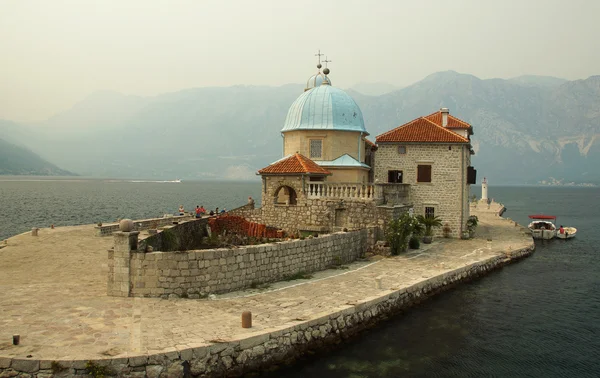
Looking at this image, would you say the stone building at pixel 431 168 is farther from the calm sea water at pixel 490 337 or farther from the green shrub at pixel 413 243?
the calm sea water at pixel 490 337

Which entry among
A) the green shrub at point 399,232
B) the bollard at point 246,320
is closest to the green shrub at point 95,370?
the bollard at point 246,320

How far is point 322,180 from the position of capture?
30562 mm

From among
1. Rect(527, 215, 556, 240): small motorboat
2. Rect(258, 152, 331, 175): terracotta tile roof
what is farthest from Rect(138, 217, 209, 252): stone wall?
Rect(527, 215, 556, 240): small motorboat

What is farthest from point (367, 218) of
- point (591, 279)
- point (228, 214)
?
point (591, 279)

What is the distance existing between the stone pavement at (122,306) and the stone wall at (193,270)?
459 mm

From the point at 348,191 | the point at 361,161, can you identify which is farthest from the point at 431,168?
the point at 348,191

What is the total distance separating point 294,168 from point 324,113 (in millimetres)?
6450

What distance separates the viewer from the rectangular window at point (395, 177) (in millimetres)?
33281

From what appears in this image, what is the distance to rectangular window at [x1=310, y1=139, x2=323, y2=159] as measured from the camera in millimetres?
33438

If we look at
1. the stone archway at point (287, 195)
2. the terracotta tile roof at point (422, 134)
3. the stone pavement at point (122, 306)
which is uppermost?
the terracotta tile roof at point (422, 134)

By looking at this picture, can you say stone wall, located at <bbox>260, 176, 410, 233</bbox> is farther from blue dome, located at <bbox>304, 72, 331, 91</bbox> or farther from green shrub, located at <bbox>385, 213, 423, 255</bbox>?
blue dome, located at <bbox>304, 72, 331, 91</bbox>

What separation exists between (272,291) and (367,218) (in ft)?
35.2

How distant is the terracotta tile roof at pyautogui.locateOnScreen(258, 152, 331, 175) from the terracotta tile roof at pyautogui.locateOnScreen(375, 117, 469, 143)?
20.1ft

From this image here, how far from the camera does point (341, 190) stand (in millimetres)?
27250
